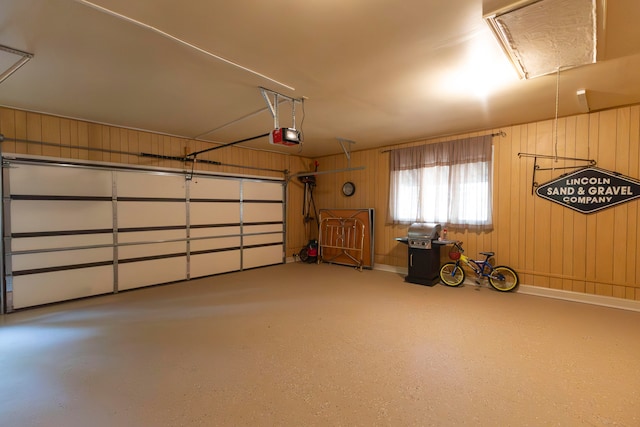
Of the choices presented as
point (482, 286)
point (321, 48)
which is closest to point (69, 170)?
point (321, 48)

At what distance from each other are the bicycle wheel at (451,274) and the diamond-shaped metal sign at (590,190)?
1683 millimetres

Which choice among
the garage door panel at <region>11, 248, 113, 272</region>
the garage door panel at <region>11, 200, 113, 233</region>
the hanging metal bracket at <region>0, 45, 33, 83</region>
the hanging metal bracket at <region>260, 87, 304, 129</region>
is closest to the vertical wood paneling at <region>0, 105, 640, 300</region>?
the garage door panel at <region>11, 200, 113, 233</region>

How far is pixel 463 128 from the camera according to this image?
4711mm

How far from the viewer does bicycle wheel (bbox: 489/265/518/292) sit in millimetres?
4414

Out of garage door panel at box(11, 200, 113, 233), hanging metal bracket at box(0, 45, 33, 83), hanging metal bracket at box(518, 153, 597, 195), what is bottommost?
garage door panel at box(11, 200, 113, 233)

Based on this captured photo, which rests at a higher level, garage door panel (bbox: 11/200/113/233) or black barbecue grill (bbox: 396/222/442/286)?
garage door panel (bbox: 11/200/113/233)

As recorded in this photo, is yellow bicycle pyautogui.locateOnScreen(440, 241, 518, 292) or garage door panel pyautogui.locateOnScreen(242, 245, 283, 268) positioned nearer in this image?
yellow bicycle pyautogui.locateOnScreen(440, 241, 518, 292)

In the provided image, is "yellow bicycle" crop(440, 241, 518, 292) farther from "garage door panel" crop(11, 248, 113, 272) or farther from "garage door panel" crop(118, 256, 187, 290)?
"garage door panel" crop(11, 248, 113, 272)

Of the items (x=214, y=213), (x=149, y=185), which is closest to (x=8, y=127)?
(x=149, y=185)

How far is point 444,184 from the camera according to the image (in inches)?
203

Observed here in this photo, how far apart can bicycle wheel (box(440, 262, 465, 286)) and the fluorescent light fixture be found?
317 centimetres

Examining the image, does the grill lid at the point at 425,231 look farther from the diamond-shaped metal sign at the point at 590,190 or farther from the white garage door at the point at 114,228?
the white garage door at the point at 114,228

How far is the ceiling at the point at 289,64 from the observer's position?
190cm

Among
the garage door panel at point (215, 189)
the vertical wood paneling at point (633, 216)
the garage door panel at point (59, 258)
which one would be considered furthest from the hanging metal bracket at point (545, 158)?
the garage door panel at point (59, 258)
